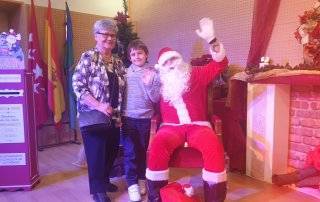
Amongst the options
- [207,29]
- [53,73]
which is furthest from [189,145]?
[53,73]

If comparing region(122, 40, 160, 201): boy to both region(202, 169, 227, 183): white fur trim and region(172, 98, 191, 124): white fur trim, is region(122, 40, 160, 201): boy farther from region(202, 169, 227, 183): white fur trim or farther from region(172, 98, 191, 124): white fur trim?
region(202, 169, 227, 183): white fur trim

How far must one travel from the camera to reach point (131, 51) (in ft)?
7.64

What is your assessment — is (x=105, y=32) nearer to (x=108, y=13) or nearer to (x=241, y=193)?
(x=241, y=193)

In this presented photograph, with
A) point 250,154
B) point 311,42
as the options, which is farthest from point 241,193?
point 311,42

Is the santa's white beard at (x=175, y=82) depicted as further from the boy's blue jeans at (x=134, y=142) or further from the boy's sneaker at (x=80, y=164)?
the boy's sneaker at (x=80, y=164)

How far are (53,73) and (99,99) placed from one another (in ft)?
6.51

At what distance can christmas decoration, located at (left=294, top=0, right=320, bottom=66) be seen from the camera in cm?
238

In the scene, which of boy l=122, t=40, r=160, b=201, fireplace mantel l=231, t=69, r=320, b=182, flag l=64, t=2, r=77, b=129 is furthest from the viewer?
flag l=64, t=2, r=77, b=129

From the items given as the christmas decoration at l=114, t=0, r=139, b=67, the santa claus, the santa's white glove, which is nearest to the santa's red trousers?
the santa claus

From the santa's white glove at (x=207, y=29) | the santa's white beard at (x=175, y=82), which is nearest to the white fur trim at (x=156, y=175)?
the santa's white beard at (x=175, y=82)

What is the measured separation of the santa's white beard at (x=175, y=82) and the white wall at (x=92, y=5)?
2.60 m

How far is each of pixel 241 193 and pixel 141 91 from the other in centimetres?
115

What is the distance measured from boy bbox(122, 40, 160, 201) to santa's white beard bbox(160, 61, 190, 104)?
0.06 m

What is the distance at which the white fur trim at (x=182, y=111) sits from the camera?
224 cm
